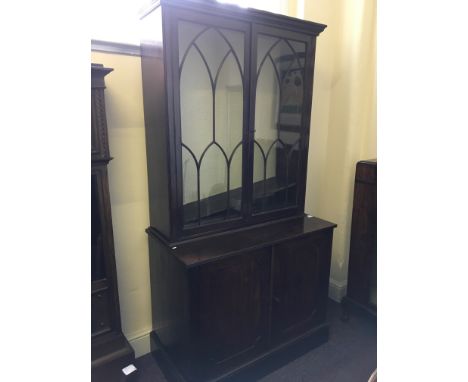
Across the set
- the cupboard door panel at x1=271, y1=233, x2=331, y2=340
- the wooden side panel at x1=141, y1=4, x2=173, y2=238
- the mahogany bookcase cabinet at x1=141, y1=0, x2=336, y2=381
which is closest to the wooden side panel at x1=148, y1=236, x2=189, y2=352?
the mahogany bookcase cabinet at x1=141, y1=0, x2=336, y2=381

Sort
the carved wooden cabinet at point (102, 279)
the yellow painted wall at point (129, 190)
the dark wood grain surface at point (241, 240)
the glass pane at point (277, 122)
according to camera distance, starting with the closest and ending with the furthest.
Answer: the carved wooden cabinet at point (102, 279)
the dark wood grain surface at point (241, 240)
the yellow painted wall at point (129, 190)
the glass pane at point (277, 122)

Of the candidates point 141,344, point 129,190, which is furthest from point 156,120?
point 141,344

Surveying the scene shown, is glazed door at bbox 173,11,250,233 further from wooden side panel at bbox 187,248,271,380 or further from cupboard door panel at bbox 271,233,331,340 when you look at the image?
cupboard door panel at bbox 271,233,331,340

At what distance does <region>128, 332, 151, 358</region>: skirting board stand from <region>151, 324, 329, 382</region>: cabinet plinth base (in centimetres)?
3

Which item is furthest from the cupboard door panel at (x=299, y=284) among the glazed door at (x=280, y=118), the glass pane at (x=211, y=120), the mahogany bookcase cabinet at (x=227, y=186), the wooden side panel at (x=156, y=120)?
the wooden side panel at (x=156, y=120)

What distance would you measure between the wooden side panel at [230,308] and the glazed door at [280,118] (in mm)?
351

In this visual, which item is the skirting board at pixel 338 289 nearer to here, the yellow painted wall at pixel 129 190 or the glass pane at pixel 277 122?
the glass pane at pixel 277 122

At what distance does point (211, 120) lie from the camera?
1.55 metres

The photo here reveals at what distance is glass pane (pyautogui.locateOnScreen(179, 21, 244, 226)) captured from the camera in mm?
1418

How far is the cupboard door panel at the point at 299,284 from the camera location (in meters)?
1.67
